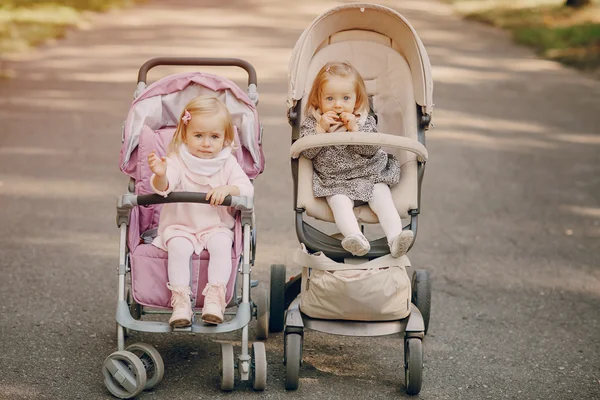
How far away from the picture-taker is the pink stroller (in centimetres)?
456

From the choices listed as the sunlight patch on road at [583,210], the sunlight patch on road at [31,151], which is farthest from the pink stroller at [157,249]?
the sunlight patch on road at [31,151]

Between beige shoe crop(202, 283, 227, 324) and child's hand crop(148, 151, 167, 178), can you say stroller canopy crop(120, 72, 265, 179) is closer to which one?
child's hand crop(148, 151, 167, 178)

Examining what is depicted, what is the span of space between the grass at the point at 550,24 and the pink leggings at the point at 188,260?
10.1 meters

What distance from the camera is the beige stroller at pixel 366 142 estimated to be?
474cm

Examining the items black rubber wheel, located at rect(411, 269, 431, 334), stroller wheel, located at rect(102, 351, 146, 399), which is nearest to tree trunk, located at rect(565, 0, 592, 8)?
black rubber wheel, located at rect(411, 269, 431, 334)

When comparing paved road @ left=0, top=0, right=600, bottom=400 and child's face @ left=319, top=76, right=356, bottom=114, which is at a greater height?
child's face @ left=319, top=76, right=356, bottom=114

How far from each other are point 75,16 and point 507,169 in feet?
31.2

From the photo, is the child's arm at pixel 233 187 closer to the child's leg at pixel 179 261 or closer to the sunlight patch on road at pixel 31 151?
the child's leg at pixel 179 261

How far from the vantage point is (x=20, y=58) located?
12945mm

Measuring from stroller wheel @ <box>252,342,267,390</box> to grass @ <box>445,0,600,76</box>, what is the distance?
10.2 m

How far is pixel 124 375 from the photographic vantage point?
451 cm

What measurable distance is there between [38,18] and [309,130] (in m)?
11.7

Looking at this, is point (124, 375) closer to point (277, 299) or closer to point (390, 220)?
point (277, 299)

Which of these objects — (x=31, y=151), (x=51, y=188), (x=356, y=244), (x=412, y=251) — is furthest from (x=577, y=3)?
(x=356, y=244)
